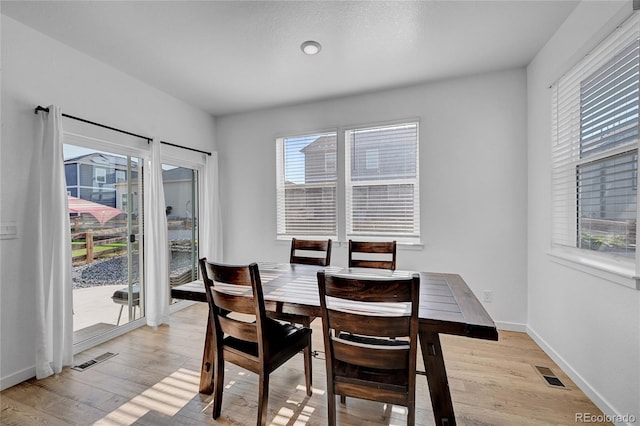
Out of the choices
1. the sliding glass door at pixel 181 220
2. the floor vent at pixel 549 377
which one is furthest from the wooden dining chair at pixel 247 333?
the sliding glass door at pixel 181 220

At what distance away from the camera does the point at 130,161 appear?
3.25 m

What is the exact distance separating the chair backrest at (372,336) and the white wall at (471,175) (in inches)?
84.0

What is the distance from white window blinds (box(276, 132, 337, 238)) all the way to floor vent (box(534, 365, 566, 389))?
237 cm

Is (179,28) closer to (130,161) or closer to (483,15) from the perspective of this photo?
(130,161)

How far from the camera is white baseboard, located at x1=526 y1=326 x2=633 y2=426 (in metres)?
1.74

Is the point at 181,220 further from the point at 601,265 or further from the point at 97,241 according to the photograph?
the point at 601,265

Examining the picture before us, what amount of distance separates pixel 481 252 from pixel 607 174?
144cm

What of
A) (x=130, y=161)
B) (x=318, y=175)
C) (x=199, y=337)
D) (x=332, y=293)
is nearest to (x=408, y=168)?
(x=318, y=175)

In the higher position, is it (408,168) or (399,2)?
(399,2)

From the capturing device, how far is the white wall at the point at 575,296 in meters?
1.64

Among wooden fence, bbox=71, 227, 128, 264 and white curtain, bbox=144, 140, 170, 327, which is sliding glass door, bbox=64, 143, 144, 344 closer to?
wooden fence, bbox=71, 227, 128, 264

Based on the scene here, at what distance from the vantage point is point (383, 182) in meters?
3.54

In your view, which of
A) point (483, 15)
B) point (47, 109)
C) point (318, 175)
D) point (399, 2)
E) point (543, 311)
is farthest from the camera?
point (318, 175)

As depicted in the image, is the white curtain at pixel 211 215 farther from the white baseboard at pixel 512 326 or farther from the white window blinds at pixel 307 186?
the white baseboard at pixel 512 326
